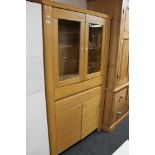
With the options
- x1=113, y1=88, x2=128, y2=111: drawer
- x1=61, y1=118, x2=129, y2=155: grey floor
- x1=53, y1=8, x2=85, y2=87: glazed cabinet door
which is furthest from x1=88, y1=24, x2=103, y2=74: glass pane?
x1=61, y1=118, x2=129, y2=155: grey floor

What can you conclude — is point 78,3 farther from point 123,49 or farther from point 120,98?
point 120,98

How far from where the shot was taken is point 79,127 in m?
2.04

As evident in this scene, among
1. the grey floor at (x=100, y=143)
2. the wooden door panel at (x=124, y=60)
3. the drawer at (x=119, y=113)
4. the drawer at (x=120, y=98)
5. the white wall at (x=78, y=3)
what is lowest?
the grey floor at (x=100, y=143)

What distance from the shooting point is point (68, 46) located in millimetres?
1815

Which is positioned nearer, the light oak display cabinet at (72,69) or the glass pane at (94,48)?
the light oak display cabinet at (72,69)

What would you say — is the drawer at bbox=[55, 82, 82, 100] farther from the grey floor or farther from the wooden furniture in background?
the grey floor

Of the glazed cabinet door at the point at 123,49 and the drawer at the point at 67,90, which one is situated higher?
the glazed cabinet door at the point at 123,49

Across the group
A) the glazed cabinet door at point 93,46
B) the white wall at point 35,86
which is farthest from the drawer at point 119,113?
the white wall at point 35,86

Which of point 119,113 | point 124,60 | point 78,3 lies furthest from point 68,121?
point 78,3

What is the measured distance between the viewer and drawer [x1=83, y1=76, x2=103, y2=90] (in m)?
1.97

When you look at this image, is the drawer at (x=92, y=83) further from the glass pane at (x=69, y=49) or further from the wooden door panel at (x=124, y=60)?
the wooden door panel at (x=124, y=60)

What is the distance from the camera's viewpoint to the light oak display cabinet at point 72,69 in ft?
4.79
